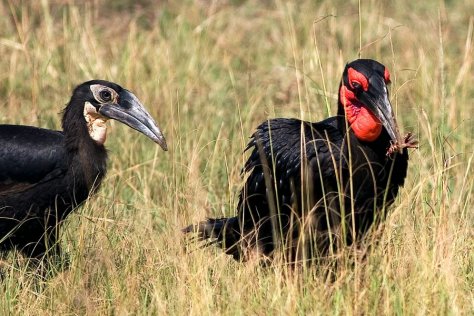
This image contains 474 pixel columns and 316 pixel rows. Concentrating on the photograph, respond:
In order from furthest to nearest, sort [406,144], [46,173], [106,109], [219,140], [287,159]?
1. [219,140]
2. [106,109]
3. [46,173]
4. [287,159]
5. [406,144]

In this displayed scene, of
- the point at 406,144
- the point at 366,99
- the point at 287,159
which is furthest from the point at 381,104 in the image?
the point at 287,159

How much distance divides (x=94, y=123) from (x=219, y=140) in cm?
106

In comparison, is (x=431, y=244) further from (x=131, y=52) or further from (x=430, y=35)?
(x=430, y=35)

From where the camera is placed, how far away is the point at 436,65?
769cm

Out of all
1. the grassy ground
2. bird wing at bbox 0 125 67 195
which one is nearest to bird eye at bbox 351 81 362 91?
the grassy ground

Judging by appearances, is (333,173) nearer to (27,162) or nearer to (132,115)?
(132,115)

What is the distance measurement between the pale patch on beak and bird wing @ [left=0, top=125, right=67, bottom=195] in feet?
0.62

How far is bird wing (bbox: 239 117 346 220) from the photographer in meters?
4.94

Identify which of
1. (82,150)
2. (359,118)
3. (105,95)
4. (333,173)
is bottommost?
(333,173)

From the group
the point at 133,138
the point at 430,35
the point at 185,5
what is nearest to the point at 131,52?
the point at 133,138

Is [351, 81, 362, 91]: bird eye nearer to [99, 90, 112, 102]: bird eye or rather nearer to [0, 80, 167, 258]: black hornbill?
[0, 80, 167, 258]: black hornbill

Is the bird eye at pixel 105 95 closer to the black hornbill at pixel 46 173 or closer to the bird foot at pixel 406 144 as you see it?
the black hornbill at pixel 46 173

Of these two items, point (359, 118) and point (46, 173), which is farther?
point (46, 173)

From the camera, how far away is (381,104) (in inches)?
189
